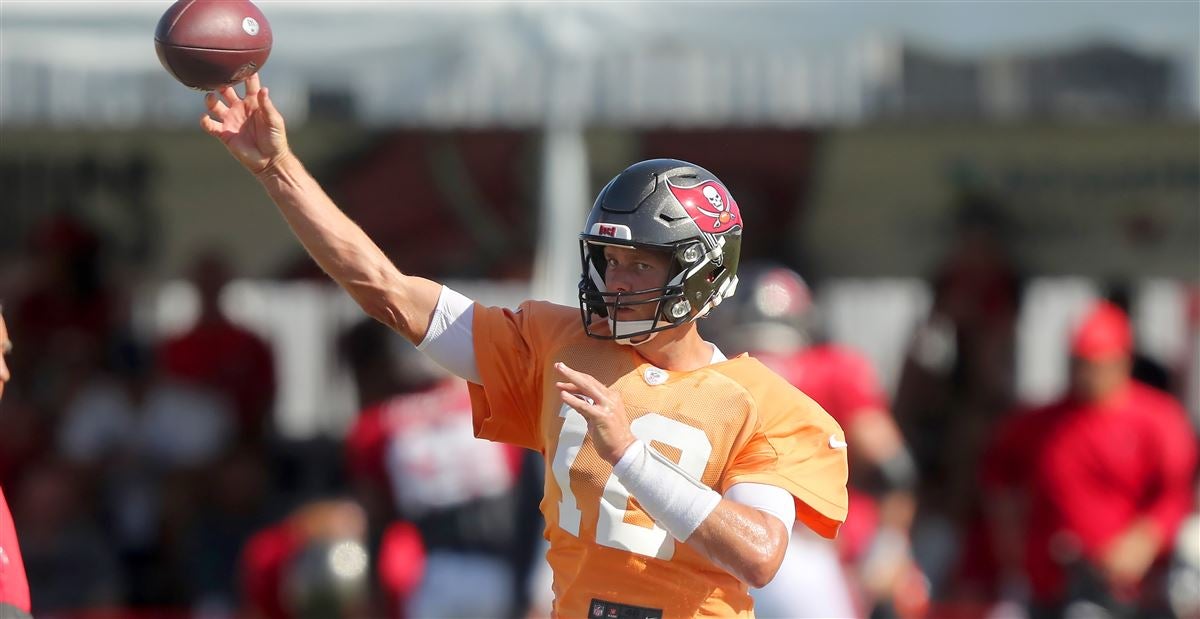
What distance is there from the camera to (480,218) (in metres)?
8.48

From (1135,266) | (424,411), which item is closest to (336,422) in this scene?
(424,411)

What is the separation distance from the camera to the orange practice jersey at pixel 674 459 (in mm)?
3344

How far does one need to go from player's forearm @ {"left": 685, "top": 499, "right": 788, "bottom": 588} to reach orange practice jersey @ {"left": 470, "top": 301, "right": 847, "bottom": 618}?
129 millimetres

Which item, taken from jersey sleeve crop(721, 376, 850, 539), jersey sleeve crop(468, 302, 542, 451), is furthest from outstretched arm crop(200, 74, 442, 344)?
jersey sleeve crop(721, 376, 850, 539)

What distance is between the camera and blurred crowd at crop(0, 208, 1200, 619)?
6512 millimetres

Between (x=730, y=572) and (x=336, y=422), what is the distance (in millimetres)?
6750

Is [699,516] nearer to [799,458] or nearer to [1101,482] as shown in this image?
[799,458]

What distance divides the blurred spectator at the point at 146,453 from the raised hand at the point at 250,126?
15.3 feet

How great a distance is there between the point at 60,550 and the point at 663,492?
16.4 feet

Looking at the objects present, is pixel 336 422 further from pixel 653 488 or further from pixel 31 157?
pixel 653 488

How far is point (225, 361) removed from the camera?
8.39m

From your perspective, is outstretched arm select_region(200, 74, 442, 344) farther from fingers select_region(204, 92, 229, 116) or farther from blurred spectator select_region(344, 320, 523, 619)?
blurred spectator select_region(344, 320, 523, 619)

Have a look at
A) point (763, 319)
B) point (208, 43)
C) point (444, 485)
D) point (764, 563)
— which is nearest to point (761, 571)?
point (764, 563)

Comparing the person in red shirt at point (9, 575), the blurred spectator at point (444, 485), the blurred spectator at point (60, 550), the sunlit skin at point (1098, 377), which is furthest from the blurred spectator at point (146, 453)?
the person in red shirt at point (9, 575)
